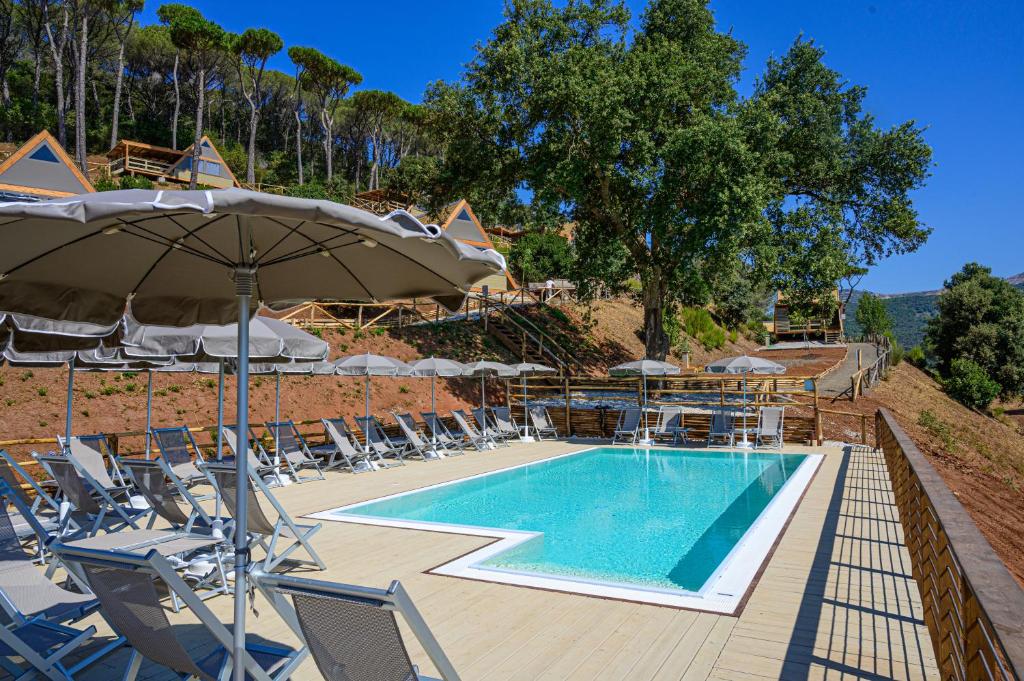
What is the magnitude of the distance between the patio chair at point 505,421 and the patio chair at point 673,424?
138 inches

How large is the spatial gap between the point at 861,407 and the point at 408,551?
62.7 feet

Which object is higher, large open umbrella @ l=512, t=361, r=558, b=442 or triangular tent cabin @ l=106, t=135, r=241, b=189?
triangular tent cabin @ l=106, t=135, r=241, b=189

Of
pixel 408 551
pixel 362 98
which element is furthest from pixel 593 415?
pixel 362 98

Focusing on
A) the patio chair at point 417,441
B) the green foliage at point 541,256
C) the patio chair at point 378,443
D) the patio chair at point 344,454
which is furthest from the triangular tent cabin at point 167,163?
the patio chair at point 344,454

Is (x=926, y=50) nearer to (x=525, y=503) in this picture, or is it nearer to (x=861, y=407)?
(x=861, y=407)

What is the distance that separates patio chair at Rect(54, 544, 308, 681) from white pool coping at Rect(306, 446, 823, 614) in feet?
9.26

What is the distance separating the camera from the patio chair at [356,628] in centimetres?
226

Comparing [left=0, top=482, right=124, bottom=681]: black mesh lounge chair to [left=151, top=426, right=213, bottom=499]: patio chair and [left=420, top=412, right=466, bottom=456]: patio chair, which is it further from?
[left=420, top=412, right=466, bottom=456]: patio chair

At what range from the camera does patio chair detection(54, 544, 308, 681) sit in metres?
2.58

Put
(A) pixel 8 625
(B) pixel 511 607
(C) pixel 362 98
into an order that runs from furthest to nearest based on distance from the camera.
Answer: (C) pixel 362 98 → (B) pixel 511 607 → (A) pixel 8 625

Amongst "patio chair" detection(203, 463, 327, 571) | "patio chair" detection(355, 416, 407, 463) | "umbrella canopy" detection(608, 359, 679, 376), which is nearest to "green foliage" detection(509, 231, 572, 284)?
"umbrella canopy" detection(608, 359, 679, 376)

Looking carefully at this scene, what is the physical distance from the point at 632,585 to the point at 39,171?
91.1ft

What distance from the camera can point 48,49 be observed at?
4338 cm

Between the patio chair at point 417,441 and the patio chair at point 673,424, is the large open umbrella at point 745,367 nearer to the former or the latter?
the patio chair at point 673,424
